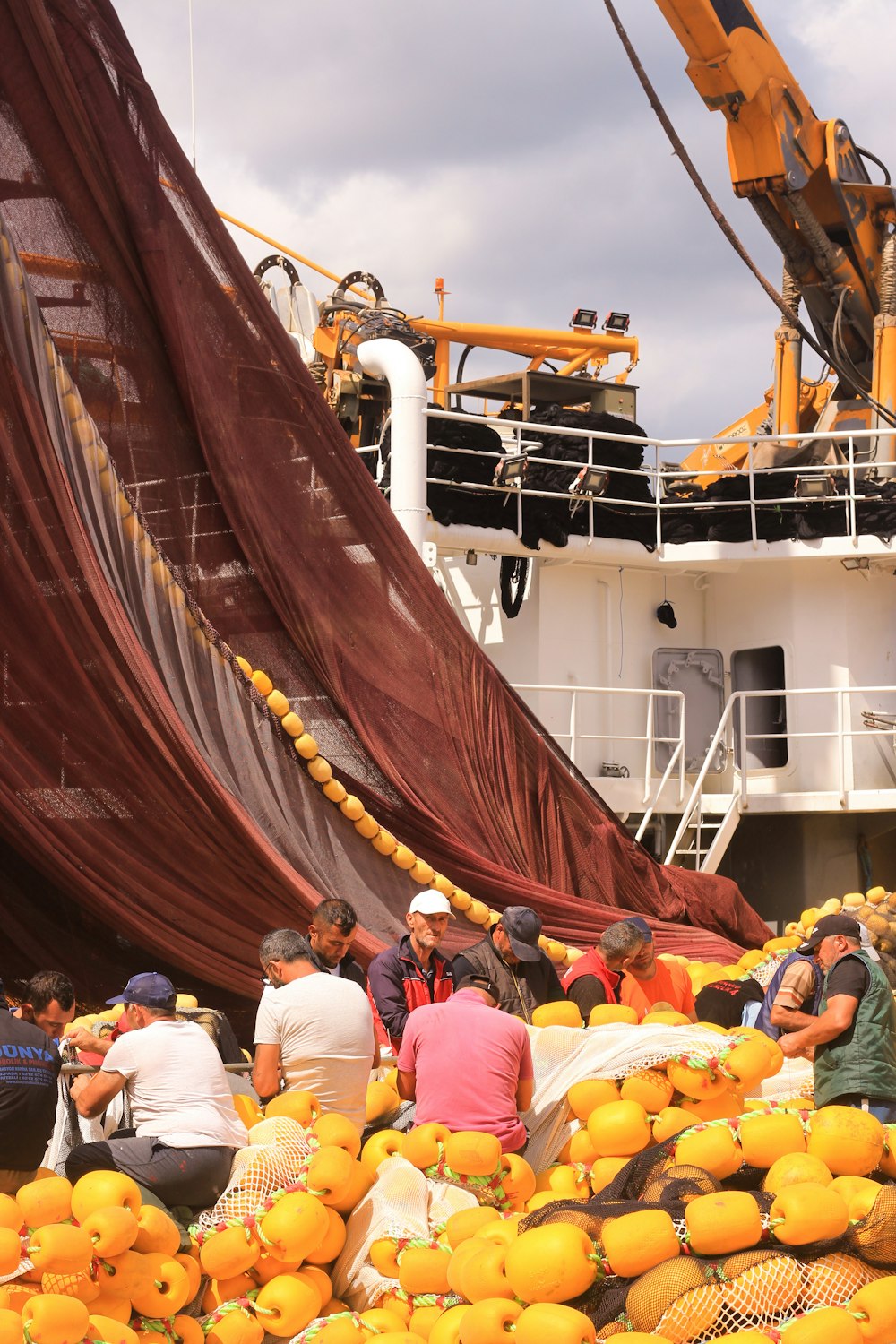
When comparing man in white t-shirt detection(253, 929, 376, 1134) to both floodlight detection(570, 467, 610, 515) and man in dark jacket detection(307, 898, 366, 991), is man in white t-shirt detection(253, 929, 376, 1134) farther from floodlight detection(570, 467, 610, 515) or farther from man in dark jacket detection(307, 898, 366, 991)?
floodlight detection(570, 467, 610, 515)

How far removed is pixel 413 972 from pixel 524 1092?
3.55 ft

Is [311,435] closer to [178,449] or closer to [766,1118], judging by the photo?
[178,449]

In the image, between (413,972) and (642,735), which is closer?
(413,972)

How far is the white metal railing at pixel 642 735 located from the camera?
37.6 feet

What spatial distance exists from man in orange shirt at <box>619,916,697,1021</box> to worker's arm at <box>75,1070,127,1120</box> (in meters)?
2.67

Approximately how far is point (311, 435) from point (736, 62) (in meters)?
Result: 7.33

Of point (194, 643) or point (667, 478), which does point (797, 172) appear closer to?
point (667, 478)

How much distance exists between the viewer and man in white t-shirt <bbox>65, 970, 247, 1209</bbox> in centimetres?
454

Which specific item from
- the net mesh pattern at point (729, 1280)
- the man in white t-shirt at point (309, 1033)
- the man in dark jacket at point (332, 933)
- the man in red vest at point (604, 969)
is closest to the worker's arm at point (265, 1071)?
the man in white t-shirt at point (309, 1033)

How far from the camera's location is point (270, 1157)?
4723 millimetres

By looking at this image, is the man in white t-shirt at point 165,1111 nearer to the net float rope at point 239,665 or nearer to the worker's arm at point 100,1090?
the worker's arm at point 100,1090

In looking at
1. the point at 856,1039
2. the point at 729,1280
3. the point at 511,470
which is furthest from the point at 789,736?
the point at 729,1280

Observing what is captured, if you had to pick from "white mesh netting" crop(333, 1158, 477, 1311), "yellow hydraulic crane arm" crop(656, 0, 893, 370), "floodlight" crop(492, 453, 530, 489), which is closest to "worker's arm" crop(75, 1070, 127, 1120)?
"white mesh netting" crop(333, 1158, 477, 1311)

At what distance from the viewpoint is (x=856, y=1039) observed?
519 centimetres
